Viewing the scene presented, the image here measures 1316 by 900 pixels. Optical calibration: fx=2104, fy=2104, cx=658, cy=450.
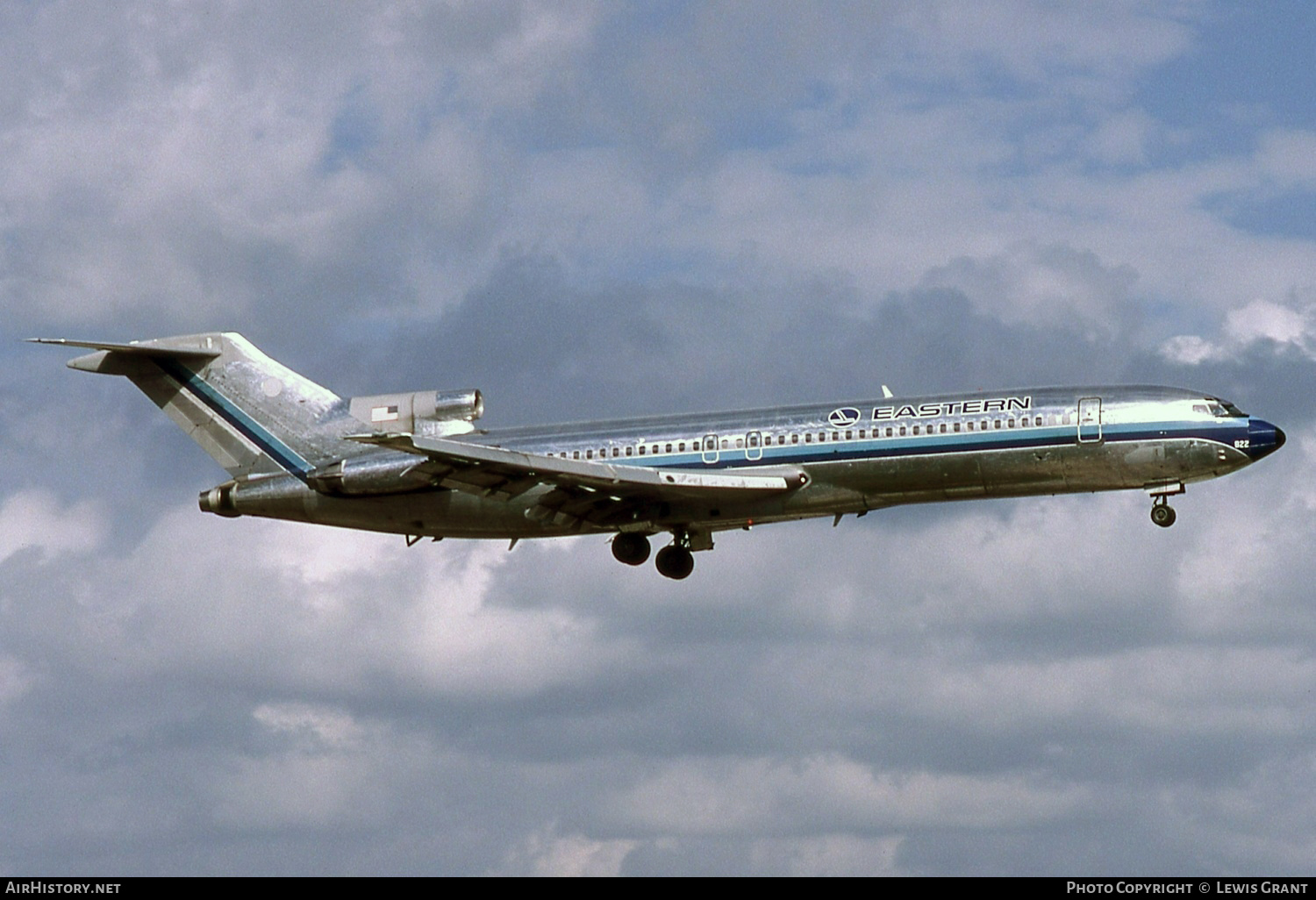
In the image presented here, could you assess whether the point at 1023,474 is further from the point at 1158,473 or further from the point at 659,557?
the point at 659,557

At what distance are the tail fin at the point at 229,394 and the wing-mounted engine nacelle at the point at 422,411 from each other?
4.27 m

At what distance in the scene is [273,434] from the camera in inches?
2420

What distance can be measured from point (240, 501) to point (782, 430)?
16.2 meters

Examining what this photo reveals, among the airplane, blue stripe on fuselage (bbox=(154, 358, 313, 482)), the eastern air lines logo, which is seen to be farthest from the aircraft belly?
the eastern air lines logo

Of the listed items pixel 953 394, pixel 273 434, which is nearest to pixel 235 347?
pixel 273 434

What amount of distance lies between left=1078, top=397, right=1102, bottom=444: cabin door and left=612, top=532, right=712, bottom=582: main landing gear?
11.9 metres

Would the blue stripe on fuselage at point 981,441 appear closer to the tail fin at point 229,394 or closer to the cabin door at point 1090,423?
the cabin door at point 1090,423

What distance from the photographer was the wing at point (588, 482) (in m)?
53.0

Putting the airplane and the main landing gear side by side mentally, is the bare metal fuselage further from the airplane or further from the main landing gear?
the main landing gear

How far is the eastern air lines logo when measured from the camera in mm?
54312

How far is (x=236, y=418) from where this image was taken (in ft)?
204

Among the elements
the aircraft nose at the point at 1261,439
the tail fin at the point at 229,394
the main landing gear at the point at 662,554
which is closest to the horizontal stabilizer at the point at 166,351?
the tail fin at the point at 229,394
